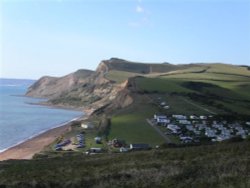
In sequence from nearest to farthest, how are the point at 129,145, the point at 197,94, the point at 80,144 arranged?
the point at 129,145 < the point at 80,144 < the point at 197,94

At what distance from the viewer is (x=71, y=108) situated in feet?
629

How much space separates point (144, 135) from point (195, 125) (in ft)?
54.1

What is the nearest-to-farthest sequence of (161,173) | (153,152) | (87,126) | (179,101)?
(161,173)
(153,152)
(87,126)
(179,101)

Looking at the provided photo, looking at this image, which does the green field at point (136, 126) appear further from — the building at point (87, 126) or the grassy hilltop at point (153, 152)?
the building at point (87, 126)

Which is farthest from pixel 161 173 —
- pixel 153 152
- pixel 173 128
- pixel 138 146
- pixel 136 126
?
pixel 136 126

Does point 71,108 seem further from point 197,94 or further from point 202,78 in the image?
point 197,94

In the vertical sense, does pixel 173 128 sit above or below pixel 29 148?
above

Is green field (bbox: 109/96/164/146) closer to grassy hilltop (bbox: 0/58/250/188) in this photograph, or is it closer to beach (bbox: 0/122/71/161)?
grassy hilltop (bbox: 0/58/250/188)

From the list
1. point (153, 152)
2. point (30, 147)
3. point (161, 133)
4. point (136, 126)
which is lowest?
point (30, 147)

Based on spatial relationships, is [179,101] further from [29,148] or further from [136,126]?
[29,148]

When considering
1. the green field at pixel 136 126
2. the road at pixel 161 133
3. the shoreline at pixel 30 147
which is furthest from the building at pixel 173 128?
the shoreline at pixel 30 147

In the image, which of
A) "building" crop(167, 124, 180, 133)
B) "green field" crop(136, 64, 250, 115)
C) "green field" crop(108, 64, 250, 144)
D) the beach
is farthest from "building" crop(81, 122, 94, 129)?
"green field" crop(136, 64, 250, 115)

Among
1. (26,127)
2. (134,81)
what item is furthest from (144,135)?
(134,81)

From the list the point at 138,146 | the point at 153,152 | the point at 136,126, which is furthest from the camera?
the point at 136,126
